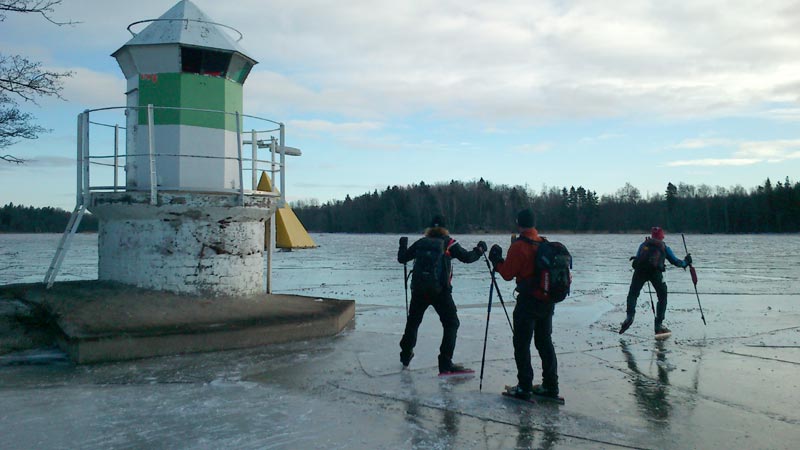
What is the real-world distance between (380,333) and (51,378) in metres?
4.86

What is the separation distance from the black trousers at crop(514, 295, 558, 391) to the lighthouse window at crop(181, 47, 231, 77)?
21.1ft

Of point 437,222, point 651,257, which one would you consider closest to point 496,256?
point 437,222

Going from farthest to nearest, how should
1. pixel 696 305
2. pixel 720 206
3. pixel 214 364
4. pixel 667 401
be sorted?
pixel 720 206 < pixel 696 305 < pixel 214 364 < pixel 667 401

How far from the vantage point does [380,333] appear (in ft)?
33.9

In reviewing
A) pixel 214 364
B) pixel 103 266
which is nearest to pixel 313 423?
pixel 214 364

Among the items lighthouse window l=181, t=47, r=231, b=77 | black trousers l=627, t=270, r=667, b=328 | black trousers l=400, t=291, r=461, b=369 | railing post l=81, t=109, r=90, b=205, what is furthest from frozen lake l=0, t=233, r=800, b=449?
lighthouse window l=181, t=47, r=231, b=77

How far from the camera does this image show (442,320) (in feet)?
24.6

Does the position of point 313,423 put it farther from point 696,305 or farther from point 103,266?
point 696,305

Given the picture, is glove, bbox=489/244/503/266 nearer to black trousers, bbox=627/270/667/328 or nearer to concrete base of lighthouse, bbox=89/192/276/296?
black trousers, bbox=627/270/667/328

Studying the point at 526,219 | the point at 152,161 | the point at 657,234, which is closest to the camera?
the point at 526,219

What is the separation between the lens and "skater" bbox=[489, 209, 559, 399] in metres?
6.40

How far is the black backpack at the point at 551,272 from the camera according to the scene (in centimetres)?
628

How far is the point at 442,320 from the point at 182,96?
18.3 ft

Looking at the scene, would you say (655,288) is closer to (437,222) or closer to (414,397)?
(437,222)
